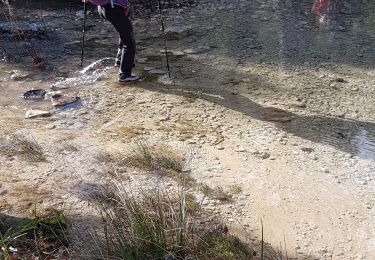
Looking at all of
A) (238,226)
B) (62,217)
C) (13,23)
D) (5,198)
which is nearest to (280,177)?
(238,226)

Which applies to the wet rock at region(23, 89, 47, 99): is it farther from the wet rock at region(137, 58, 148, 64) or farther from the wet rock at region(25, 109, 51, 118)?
the wet rock at region(137, 58, 148, 64)

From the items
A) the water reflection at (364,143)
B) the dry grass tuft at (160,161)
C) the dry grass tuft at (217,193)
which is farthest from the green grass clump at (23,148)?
the water reflection at (364,143)

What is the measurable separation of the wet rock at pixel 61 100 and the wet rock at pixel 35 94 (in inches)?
10.7

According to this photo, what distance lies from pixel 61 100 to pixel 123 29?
4.49 ft

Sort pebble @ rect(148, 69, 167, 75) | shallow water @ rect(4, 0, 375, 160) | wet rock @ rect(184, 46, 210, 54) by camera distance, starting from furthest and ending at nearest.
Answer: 1. wet rock @ rect(184, 46, 210, 54)
2. pebble @ rect(148, 69, 167, 75)
3. shallow water @ rect(4, 0, 375, 160)

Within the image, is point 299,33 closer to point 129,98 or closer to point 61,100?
point 129,98

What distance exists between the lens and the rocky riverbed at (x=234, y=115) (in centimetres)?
427

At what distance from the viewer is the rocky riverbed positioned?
4266mm

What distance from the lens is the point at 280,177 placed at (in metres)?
4.77

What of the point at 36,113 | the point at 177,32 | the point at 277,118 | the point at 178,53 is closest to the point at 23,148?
the point at 36,113

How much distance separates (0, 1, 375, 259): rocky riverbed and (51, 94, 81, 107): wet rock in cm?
10

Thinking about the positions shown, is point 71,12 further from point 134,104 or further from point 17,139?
point 17,139

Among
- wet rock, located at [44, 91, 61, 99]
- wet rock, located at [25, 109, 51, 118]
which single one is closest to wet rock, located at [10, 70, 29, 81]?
wet rock, located at [44, 91, 61, 99]

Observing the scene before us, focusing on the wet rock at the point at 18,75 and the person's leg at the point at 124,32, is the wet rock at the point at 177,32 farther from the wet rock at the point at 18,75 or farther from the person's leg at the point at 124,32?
the wet rock at the point at 18,75
